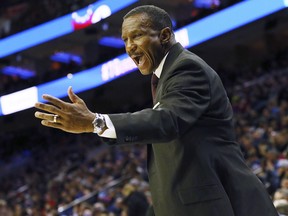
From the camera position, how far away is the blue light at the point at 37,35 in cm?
1791

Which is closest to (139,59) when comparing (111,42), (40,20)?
(40,20)

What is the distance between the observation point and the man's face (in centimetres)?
209

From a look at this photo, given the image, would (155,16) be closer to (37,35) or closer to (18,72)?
(37,35)

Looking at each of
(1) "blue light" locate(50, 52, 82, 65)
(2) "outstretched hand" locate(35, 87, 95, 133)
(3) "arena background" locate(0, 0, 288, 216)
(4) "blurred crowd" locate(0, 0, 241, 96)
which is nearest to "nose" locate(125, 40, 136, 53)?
(2) "outstretched hand" locate(35, 87, 95, 133)

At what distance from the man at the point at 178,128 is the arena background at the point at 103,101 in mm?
4168

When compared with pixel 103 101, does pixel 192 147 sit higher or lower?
lower

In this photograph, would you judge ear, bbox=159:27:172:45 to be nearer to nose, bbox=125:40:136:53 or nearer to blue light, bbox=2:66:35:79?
nose, bbox=125:40:136:53

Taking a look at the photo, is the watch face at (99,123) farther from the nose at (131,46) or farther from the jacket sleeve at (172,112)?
the nose at (131,46)

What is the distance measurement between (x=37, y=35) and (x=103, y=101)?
4432 mm

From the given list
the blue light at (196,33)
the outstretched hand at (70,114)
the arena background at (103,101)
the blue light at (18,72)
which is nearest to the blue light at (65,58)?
the arena background at (103,101)

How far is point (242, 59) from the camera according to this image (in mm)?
19828

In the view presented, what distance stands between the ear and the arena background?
4.23 metres

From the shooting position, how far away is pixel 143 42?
209cm

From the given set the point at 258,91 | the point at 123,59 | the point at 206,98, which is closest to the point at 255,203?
the point at 206,98
